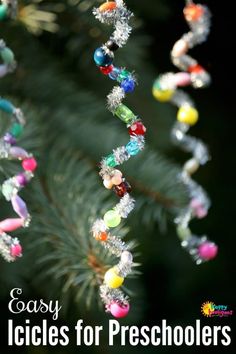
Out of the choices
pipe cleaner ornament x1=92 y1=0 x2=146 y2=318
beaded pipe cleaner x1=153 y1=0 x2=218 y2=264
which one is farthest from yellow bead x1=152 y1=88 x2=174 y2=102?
pipe cleaner ornament x1=92 y1=0 x2=146 y2=318

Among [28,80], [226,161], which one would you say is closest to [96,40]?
[28,80]

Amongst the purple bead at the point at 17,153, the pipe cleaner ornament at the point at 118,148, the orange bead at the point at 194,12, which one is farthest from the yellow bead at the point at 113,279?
the orange bead at the point at 194,12

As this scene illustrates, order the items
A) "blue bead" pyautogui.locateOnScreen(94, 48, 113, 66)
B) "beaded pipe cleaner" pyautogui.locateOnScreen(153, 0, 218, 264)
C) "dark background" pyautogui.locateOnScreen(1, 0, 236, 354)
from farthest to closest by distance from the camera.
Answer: "dark background" pyautogui.locateOnScreen(1, 0, 236, 354) < "beaded pipe cleaner" pyautogui.locateOnScreen(153, 0, 218, 264) < "blue bead" pyautogui.locateOnScreen(94, 48, 113, 66)

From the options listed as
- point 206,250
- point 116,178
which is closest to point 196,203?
point 206,250

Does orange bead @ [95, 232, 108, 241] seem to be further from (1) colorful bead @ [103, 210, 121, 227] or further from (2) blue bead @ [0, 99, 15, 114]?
(2) blue bead @ [0, 99, 15, 114]

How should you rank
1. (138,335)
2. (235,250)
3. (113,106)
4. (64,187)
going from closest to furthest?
(113,106)
(64,187)
(138,335)
(235,250)

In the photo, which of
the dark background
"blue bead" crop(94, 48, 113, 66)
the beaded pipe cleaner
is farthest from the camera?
the dark background

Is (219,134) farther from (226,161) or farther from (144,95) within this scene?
(144,95)

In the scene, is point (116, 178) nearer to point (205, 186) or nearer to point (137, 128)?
point (137, 128)
